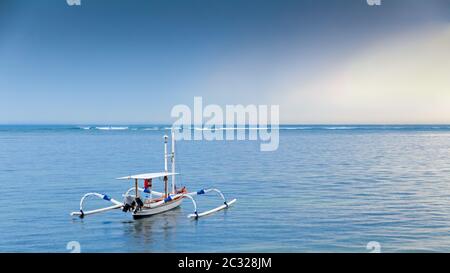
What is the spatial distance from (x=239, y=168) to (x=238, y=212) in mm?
20668

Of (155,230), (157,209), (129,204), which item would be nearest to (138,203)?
(129,204)

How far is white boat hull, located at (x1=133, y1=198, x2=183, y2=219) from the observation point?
2197 centimetres

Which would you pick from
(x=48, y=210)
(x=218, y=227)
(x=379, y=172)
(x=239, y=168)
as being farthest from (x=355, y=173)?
(x=48, y=210)

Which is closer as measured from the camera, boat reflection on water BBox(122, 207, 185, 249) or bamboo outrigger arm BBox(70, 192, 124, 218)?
boat reflection on water BBox(122, 207, 185, 249)

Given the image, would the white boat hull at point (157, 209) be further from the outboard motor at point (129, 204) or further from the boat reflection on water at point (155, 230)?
the outboard motor at point (129, 204)

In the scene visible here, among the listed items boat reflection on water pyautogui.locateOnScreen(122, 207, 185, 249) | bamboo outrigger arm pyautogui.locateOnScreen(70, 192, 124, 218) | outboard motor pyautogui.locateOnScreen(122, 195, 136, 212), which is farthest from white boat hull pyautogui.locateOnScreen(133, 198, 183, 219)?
bamboo outrigger arm pyautogui.locateOnScreen(70, 192, 124, 218)

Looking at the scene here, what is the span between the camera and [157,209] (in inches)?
909

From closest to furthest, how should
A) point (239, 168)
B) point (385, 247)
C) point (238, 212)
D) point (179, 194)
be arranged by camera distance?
point (385, 247)
point (238, 212)
point (179, 194)
point (239, 168)

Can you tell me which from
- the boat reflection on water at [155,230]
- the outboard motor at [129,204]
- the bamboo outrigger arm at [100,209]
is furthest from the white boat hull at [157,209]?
the bamboo outrigger arm at [100,209]

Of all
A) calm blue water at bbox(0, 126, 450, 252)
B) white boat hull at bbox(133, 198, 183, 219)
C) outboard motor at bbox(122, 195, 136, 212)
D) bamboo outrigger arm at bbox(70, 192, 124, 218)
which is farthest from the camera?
bamboo outrigger arm at bbox(70, 192, 124, 218)

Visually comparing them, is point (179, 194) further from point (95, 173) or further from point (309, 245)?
point (95, 173)

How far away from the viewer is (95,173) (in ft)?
131

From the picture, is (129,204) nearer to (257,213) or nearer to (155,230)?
(155,230)

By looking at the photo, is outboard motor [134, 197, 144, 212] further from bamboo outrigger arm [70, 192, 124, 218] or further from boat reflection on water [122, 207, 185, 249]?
bamboo outrigger arm [70, 192, 124, 218]
